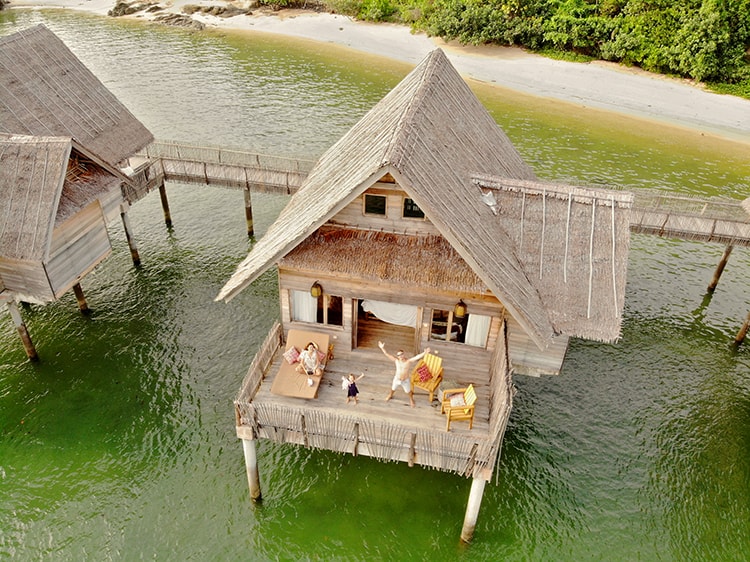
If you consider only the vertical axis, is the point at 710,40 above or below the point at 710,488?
above

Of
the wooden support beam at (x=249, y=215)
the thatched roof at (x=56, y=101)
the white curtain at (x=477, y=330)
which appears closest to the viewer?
the white curtain at (x=477, y=330)

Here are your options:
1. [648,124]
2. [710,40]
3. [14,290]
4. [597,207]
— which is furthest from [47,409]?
[710,40]

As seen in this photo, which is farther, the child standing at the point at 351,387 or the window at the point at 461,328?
the window at the point at 461,328

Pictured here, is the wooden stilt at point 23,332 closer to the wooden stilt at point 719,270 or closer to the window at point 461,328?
the window at point 461,328

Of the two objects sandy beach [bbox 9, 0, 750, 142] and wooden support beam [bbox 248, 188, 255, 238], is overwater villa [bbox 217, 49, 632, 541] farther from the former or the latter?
sandy beach [bbox 9, 0, 750, 142]

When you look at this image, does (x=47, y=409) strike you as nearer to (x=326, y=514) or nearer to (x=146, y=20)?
(x=326, y=514)

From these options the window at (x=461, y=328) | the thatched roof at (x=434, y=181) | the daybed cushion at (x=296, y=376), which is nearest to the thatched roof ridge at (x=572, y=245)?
the thatched roof at (x=434, y=181)

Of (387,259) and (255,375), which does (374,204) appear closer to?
(387,259)
